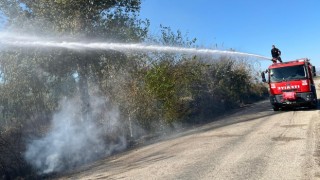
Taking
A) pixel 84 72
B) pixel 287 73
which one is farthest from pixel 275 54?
pixel 84 72

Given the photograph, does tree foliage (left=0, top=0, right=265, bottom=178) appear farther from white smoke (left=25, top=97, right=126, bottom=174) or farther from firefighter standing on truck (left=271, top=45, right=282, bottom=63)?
firefighter standing on truck (left=271, top=45, right=282, bottom=63)

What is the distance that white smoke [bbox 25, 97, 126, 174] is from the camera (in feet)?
41.4

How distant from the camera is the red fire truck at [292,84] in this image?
16.4m

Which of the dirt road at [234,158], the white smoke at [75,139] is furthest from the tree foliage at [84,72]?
the dirt road at [234,158]


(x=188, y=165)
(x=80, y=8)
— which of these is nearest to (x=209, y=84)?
(x=80, y=8)

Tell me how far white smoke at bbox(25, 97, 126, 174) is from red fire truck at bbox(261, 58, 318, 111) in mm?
7989

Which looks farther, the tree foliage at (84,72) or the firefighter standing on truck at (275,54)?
the firefighter standing on truck at (275,54)

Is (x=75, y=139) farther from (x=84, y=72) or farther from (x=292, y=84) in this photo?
(x=292, y=84)

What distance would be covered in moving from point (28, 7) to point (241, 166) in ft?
43.4

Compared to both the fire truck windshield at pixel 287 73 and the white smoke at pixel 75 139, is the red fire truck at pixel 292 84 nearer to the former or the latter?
the fire truck windshield at pixel 287 73

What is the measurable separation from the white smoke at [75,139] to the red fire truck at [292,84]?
26.2ft

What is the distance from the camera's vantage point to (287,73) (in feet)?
55.4

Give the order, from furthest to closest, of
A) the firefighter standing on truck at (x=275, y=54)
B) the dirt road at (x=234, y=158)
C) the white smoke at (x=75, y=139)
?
the firefighter standing on truck at (x=275, y=54), the white smoke at (x=75, y=139), the dirt road at (x=234, y=158)

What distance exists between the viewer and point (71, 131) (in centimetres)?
1516
